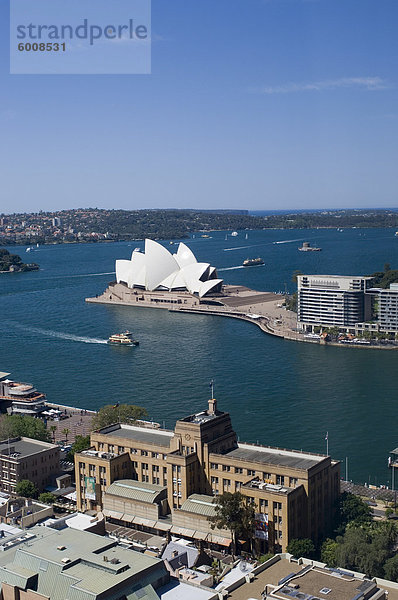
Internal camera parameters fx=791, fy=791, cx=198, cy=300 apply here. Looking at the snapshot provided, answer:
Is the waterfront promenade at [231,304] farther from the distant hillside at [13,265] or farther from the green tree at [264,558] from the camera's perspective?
the distant hillside at [13,265]

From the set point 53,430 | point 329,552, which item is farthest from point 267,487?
point 53,430

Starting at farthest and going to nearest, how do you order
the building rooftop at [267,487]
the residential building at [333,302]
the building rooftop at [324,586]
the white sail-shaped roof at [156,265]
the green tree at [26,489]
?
the white sail-shaped roof at [156,265], the residential building at [333,302], the green tree at [26,489], the building rooftop at [267,487], the building rooftop at [324,586]

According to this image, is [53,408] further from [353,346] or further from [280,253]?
[280,253]

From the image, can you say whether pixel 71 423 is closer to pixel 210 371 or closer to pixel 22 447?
pixel 22 447

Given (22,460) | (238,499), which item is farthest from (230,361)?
(238,499)

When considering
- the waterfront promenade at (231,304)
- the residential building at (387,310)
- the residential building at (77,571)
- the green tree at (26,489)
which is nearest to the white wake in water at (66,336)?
the waterfront promenade at (231,304)

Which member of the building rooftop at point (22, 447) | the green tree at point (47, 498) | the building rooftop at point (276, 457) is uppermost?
the building rooftop at point (276, 457)

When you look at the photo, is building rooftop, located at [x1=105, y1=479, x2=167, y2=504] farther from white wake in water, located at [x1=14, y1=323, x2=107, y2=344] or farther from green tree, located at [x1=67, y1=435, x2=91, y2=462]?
white wake in water, located at [x1=14, y1=323, x2=107, y2=344]
